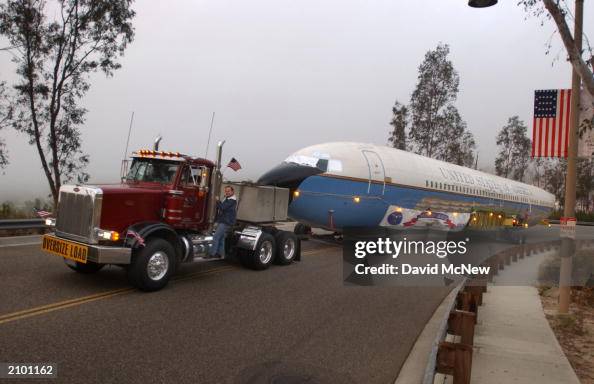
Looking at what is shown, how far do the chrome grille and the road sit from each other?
1.00 m

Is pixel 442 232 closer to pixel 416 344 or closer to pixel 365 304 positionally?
pixel 365 304

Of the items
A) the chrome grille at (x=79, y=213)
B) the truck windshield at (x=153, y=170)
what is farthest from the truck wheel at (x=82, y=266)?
the truck windshield at (x=153, y=170)

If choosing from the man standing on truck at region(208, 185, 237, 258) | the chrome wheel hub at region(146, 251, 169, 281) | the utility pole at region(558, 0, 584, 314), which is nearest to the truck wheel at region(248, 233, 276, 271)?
the man standing on truck at region(208, 185, 237, 258)

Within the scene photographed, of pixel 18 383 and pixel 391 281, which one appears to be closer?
pixel 18 383

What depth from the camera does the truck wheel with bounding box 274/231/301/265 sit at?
1181 cm

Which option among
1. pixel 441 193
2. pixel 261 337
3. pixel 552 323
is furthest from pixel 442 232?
pixel 261 337

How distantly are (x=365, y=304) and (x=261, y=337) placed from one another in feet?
9.64

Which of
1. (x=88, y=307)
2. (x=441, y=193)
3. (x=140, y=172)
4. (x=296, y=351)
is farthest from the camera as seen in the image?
(x=441, y=193)

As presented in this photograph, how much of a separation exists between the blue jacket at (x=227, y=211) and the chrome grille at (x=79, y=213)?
113 inches

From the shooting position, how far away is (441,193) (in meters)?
18.9

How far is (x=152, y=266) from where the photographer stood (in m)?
8.41

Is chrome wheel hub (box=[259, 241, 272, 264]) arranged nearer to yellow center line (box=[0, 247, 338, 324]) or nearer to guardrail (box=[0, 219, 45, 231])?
yellow center line (box=[0, 247, 338, 324])

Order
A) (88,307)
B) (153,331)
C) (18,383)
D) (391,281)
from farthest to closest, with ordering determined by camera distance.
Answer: (391,281)
(88,307)
(153,331)
(18,383)

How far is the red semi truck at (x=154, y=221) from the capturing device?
26.3ft
